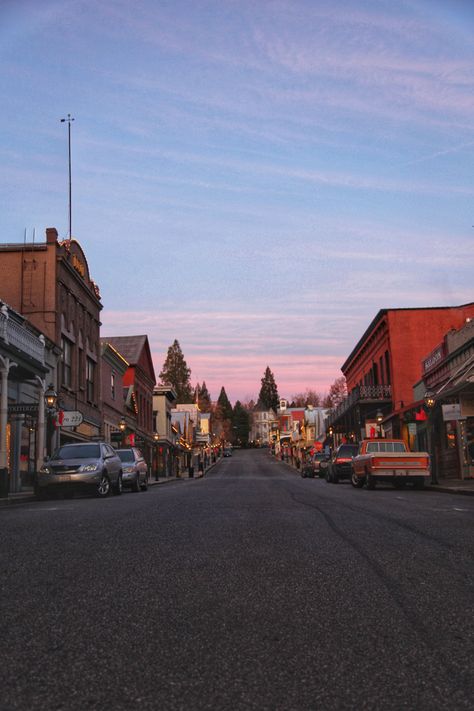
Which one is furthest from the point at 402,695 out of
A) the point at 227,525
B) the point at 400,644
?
the point at 227,525

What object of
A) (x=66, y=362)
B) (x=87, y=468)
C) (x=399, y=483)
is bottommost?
(x=399, y=483)

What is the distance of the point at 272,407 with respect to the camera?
621 ft

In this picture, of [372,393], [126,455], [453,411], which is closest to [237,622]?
[453,411]

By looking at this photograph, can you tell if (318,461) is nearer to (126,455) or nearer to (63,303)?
(63,303)

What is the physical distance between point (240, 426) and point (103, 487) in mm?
161158

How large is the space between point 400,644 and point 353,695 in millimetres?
794

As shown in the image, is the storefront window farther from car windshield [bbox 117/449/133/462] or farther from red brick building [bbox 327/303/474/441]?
car windshield [bbox 117/449/133/462]

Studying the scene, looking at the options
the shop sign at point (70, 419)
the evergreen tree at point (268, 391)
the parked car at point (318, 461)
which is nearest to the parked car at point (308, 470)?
the parked car at point (318, 461)

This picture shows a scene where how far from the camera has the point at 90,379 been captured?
40.7m

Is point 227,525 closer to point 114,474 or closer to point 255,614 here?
point 255,614

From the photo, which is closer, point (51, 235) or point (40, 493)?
point (40, 493)

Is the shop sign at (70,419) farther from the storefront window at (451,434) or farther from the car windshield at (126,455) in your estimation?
the storefront window at (451,434)

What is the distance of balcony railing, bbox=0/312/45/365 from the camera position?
2159 centimetres

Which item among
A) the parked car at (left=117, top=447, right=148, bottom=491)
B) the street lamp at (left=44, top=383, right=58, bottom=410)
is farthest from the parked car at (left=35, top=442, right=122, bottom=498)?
the parked car at (left=117, top=447, right=148, bottom=491)
